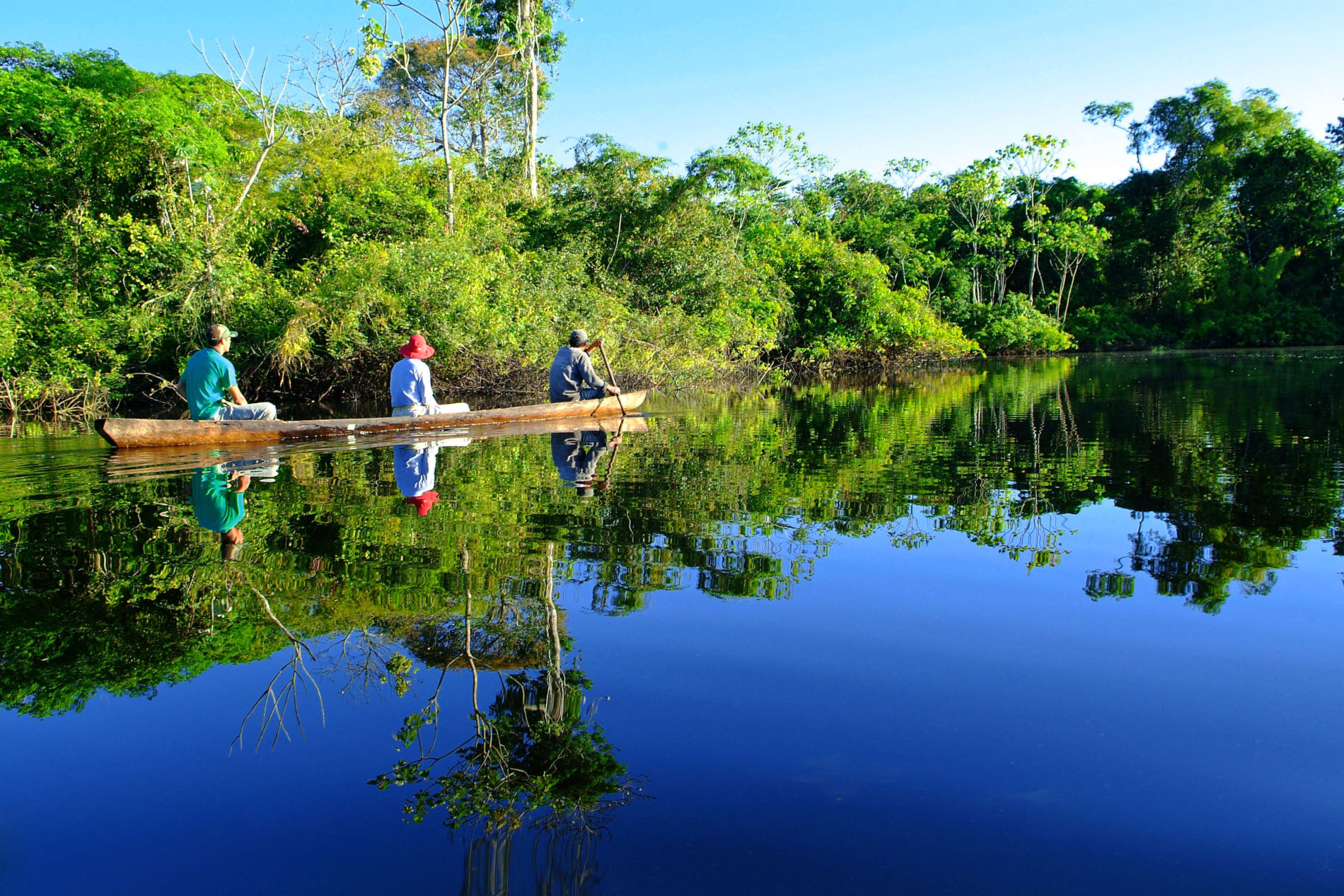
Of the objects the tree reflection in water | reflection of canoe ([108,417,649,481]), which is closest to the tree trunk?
reflection of canoe ([108,417,649,481])

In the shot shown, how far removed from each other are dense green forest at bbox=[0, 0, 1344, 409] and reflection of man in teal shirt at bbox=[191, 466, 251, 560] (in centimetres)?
933

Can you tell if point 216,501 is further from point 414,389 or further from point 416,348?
point 414,389

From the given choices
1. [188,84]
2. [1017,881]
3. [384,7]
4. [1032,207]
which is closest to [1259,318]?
[1032,207]

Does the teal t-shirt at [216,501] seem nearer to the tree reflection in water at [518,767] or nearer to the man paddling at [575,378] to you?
the tree reflection in water at [518,767]

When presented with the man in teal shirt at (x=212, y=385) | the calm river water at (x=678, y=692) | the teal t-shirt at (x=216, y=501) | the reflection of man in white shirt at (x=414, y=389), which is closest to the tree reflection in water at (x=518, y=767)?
the calm river water at (x=678, y=692)

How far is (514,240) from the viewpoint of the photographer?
24625 millimetres

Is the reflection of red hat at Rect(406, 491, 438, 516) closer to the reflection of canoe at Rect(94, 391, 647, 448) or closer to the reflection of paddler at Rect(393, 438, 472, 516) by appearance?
the reflection of paddler at Rect(393, 438, 472, 516)

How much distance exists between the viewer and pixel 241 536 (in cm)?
654

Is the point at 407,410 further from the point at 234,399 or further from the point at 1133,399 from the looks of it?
the point at 1133,399

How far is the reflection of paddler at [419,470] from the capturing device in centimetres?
789

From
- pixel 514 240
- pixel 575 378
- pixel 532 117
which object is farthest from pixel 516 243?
pixel 575 378

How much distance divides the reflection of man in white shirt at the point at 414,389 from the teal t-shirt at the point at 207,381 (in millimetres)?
2126

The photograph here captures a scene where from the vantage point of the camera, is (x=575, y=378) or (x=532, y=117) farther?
(x=532, y=117)

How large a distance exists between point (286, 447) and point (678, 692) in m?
9.02
